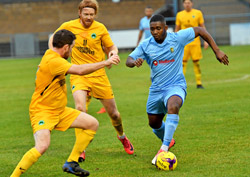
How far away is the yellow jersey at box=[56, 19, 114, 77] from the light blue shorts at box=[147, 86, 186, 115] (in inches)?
44.9

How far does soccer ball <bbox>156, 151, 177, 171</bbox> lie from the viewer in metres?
7.21

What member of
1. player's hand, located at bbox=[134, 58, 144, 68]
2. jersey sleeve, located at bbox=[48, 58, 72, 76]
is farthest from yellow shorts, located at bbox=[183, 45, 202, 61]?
jersey sleeve, located at bbox=[48, 58, 72, 76]

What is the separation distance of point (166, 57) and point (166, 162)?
1.72 m

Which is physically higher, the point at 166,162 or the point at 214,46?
the point at 214,46

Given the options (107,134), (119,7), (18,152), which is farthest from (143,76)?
(119,7)

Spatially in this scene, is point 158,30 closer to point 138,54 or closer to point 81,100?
point 138,54

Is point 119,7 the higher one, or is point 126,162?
point 126,162

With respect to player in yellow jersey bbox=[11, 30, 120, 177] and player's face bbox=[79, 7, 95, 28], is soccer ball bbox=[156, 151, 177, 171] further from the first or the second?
player's face bbox=[79, 7, 95, 28]

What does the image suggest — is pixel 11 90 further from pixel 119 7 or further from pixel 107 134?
pixel 119 7

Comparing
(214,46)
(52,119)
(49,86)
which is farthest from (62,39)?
(214,46)

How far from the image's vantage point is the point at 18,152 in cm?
905

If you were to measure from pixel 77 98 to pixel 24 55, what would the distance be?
32741mm

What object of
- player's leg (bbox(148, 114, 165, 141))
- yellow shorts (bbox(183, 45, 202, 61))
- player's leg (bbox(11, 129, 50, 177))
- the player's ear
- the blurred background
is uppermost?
the player's ear

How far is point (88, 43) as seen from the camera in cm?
877
